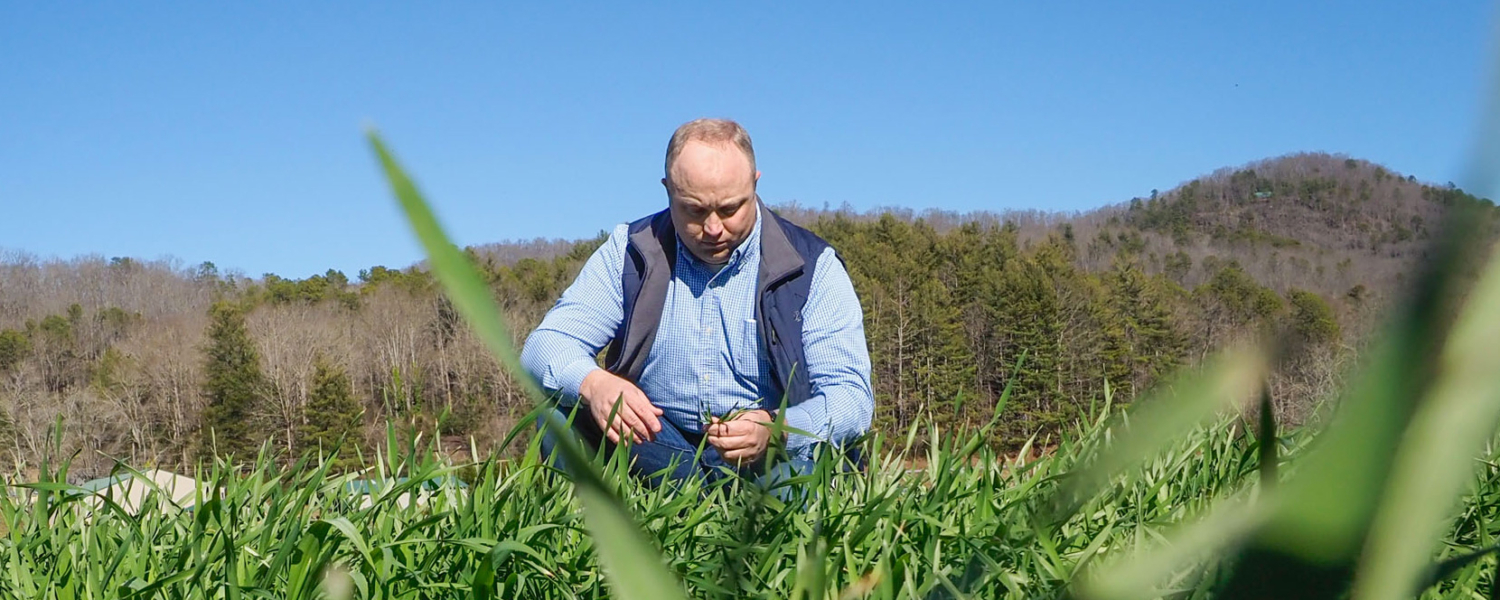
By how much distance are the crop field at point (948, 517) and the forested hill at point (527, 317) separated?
3667 cm

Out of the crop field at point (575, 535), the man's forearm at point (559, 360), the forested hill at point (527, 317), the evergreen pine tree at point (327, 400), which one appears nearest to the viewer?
the crop field at point (575, 535)

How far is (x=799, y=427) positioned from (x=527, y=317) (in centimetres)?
4405

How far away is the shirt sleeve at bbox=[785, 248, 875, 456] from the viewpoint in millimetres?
3648

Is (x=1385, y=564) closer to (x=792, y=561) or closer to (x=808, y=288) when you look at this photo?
(x=792, y=561)

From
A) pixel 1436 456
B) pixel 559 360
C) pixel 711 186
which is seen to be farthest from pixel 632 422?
pixel 1436 456

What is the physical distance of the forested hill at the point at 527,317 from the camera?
141ft

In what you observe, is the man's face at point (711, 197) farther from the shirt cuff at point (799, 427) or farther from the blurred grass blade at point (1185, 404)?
the blurred grass blade at point (1185, 404)

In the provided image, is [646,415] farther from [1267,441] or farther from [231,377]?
[231,377]

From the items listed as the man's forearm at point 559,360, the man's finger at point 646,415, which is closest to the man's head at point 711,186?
the man's forearm at point 559,360

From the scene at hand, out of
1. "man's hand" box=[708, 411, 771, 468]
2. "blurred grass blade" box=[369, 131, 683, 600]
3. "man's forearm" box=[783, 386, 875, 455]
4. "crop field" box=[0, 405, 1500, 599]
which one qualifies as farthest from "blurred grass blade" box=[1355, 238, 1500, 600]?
"man's forearm" box=[783, 386, 875, 455]

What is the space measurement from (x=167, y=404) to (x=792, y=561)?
50.6m

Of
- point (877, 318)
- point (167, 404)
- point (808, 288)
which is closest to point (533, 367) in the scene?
point (808, 288)

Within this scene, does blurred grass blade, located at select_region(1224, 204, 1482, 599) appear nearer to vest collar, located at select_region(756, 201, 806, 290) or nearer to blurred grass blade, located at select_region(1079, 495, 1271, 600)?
blurred grass blade, located at select_region(1079, 495, 1271, 600)

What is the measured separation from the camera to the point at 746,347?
4105mm
